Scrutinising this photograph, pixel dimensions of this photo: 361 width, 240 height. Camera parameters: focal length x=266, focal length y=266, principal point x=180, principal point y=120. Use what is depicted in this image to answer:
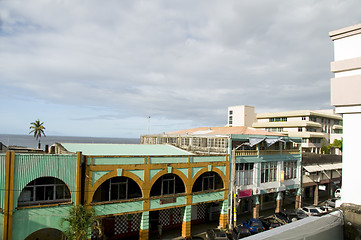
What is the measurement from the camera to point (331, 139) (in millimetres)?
70250

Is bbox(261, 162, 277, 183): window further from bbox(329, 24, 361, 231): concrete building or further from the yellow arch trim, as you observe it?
bbox(329, 24, 361, 231): concrete building

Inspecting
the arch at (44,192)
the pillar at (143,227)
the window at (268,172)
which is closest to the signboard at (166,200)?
the pillar at (143,227)

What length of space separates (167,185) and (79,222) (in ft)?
31.1

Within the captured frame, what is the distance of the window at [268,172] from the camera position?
3453 cm

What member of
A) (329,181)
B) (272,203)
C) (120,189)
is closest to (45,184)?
(120,189)

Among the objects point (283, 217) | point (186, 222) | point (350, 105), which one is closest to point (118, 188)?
point (186, 222)

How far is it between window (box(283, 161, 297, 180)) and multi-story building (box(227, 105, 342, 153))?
75.5ft

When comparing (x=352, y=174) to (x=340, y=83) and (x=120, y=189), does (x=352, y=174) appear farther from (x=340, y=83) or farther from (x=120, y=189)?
(x=120, y=189)

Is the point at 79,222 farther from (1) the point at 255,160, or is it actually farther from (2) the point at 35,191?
(1) the point at 255,160

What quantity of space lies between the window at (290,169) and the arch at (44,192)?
2861 centimetres

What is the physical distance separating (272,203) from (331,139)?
131 ft

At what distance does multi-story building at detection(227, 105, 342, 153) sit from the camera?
64.7 m

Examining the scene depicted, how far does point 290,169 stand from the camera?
3831 cm

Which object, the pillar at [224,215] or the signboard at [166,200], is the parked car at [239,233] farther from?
the signboard at [166,200]
